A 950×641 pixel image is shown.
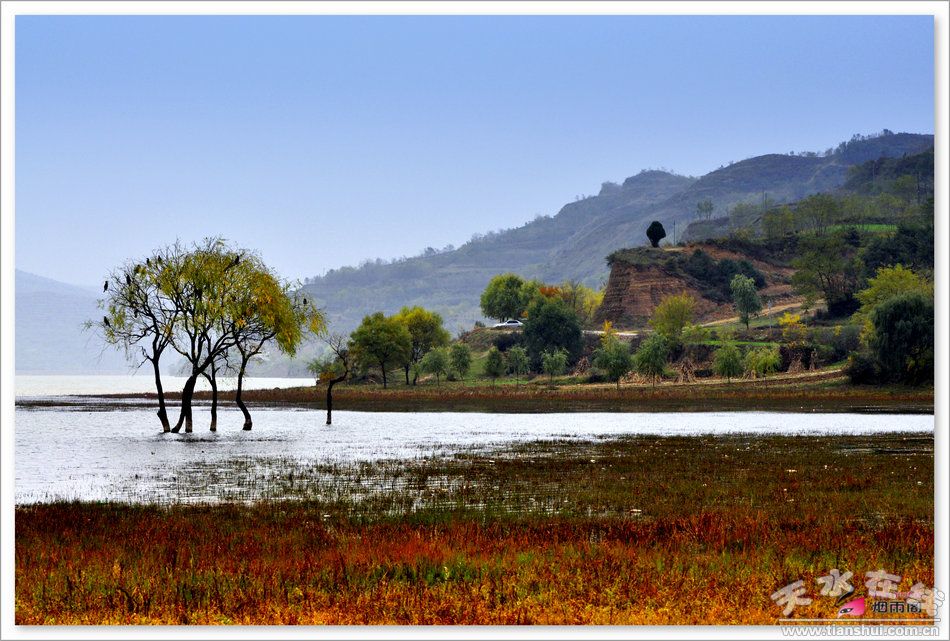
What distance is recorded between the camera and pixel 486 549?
16344 mm

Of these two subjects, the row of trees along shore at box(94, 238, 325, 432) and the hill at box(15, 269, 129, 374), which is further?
the hill at box(15, 269, 129, 374)

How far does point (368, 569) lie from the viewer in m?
14.7

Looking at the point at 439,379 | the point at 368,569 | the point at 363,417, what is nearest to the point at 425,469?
the point at 368,569

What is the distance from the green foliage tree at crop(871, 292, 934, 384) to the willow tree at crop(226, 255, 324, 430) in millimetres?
65422

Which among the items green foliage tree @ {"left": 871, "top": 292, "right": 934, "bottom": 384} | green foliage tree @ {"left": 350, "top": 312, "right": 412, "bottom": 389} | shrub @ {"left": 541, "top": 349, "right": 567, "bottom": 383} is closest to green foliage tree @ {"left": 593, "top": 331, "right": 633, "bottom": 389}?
shrub @ {"left": 541, "top": 349, "right": 567, "bottom": 383}

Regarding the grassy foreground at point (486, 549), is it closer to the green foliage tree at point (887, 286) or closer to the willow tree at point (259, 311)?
the willow tree at point (259, 311)

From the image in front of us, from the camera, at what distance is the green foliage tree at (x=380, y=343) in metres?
143

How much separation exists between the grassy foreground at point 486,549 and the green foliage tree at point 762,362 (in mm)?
96770

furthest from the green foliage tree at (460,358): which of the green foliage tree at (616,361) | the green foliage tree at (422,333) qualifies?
the green foliage tree at (616,361)

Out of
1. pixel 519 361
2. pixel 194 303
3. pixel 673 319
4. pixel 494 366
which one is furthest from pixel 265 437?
pixel 673 319

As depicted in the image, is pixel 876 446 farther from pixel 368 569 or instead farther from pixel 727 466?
pixel 368 569

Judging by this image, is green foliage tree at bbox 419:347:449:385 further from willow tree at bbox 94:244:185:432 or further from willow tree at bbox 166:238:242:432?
willow tree at bbox 94:244:185:432

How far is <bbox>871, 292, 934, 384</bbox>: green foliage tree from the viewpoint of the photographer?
96.6 metres

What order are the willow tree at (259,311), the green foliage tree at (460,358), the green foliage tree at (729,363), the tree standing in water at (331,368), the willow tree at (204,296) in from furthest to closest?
1. the green foliage tree at (460,358)
2. the green foliage tree at (729,363)
3. the tree standing in water at (331,368)
4. the willow tree at (259,311)
5. the willow tree at (204,296)
